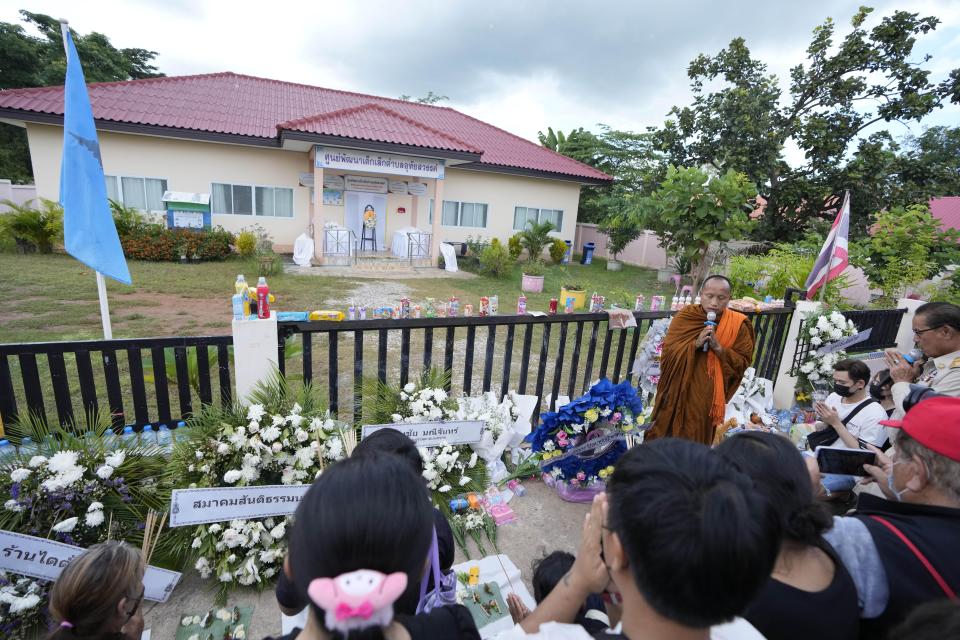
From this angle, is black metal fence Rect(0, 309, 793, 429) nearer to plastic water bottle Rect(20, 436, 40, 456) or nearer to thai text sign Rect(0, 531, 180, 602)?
plastic water bottle Rect(20, 436, 40, 456)

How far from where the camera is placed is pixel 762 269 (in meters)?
6.56

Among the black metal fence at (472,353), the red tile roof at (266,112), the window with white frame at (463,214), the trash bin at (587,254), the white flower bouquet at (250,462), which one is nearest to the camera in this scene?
the white flower bouquet at (250,462)

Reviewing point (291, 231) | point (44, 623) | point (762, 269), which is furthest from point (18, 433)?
point (291, 231)

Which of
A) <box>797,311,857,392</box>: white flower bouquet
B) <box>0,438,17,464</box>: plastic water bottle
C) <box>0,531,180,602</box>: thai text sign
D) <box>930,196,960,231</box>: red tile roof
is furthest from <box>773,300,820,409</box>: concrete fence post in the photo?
<box>930,196,960,231</box>: red tile roof

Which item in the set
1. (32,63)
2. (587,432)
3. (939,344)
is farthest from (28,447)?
(32,63)

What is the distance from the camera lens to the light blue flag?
9.15ft

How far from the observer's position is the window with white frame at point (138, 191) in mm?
11836

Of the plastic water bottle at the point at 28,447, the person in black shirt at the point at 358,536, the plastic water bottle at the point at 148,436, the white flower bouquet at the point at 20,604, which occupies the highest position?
the person in black shirt at the point at 358,536

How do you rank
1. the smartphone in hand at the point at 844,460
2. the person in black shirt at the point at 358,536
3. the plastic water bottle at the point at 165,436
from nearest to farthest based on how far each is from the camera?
the person in black shirt at the point at 358,536
the smartphone in hand at the point at 844,460
the plastic water bottle at the point at 165,436

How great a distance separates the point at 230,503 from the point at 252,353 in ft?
2.89

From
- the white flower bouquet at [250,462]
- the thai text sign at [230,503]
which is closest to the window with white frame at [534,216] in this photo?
the white flower bouquet at [250,462]

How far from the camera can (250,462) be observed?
2330mm

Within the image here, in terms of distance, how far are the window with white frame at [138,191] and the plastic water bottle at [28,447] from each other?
12424 mm

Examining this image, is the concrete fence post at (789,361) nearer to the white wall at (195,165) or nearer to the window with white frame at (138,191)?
the white wall at (195,165)
